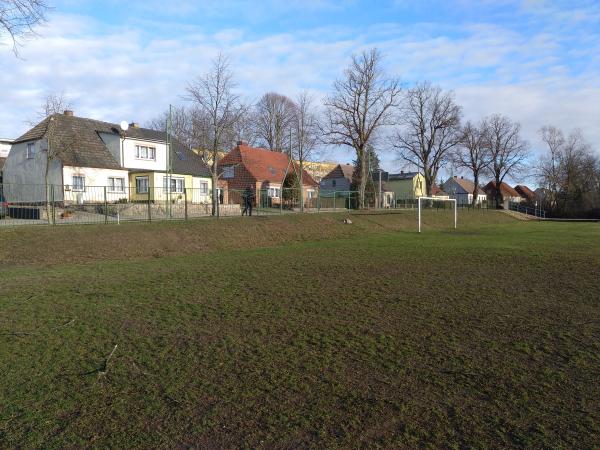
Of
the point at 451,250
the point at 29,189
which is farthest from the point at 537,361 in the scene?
the point at 29,189

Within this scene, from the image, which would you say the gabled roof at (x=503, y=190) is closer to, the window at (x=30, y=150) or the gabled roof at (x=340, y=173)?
the gabled roof at (x=340, y=173)

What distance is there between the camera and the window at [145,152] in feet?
123

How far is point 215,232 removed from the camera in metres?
20.5

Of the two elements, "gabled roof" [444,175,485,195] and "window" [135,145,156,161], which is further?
"gabled roof" [444,175,485,195]

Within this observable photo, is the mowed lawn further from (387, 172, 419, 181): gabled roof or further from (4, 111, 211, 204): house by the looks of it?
(387, 172, 419, 181): gabled roof

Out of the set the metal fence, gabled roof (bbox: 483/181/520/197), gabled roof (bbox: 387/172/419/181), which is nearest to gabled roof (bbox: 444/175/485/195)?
gabled roof (bbox: 483/181/520/197)

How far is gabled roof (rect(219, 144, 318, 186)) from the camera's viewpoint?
169ft

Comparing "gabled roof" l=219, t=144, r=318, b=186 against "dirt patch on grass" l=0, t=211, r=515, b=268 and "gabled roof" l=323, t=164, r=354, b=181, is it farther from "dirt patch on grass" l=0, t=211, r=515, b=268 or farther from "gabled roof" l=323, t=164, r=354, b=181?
"dirt patch on grass" l=0, t=211, r=515, b=268

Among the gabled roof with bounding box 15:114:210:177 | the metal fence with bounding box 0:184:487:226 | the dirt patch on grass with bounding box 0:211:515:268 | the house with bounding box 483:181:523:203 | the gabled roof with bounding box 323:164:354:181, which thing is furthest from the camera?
the house with bounding box 483:181:523:203

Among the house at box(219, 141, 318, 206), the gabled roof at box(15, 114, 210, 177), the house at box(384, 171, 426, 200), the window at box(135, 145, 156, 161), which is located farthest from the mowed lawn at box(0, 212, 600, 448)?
the house at box(384, 171, 426, 200)

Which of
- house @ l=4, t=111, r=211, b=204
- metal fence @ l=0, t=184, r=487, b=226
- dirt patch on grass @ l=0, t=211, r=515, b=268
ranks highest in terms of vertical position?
house @ l=4, t=111, r=211, b=204

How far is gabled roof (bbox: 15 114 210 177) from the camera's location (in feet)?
104

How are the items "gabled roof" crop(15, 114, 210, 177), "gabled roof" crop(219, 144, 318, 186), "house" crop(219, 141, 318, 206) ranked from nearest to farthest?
"gabled roof" crop(15, 114, 210, 177) < "house" crop(219, 141, 318, 206) < "gabled roof" crop(219, 144, 318, 186)

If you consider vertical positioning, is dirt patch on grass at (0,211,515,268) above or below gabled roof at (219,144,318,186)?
below
